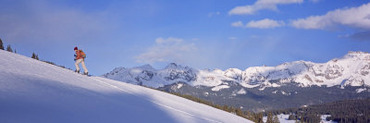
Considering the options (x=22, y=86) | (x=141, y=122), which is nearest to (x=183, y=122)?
(x=141, y=122)

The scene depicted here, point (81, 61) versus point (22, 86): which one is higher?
point (81, 61)

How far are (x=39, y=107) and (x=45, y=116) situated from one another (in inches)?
34.2

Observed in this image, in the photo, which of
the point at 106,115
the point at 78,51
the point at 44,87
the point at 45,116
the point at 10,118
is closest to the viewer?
the point at 10,118

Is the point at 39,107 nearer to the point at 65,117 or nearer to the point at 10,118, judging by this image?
the point at 65,117

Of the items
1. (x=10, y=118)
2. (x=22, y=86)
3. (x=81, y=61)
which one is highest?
(x=81, y=61)

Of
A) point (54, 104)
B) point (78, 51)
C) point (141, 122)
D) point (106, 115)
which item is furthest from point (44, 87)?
point (78, 51)

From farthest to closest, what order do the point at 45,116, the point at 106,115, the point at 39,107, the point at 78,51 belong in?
the point at 78,51 → the point at 106,115 → the point at 39,107 → the point at 45,116

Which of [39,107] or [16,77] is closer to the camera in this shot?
[39,107]

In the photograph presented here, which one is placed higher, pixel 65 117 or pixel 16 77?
pixel 16 77

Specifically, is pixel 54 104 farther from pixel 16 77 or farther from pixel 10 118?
pixel 16 77

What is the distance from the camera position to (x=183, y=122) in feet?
43.8

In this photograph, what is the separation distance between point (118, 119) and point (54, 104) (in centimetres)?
215

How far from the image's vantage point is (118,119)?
1105 centimetres

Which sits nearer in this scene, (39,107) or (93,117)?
(39,107)
